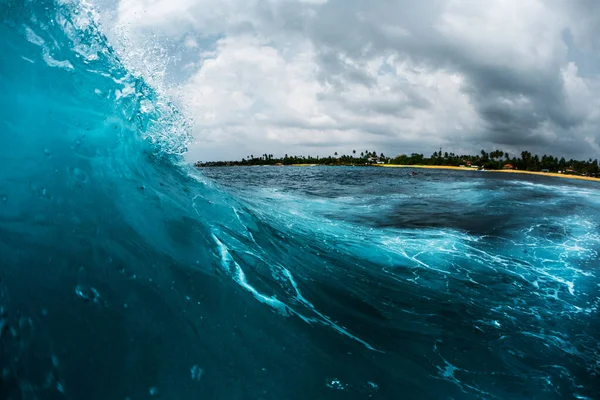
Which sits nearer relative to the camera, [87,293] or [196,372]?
[196,372]

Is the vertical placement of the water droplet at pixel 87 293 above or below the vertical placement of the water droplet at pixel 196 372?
above

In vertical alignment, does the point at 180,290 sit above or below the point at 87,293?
below

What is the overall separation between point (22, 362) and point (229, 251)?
140 inches

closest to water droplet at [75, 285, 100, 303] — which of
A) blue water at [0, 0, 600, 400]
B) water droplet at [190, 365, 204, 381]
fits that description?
blue water at [0, 0, 600, 400]

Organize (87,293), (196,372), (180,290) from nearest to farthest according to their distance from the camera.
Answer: (196,372), (87,293), (180,290)

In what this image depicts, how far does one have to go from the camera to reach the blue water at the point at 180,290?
11.6 feet

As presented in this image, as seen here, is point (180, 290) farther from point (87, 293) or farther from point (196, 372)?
point (196, 372)

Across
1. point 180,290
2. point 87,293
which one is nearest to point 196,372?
point 180,290

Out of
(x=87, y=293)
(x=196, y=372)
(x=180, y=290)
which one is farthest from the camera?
(x=180, y=290)

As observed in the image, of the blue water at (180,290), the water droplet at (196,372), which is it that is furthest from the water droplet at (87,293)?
the water droplet at (196,372)

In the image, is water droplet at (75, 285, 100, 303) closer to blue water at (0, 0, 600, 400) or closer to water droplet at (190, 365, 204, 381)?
blue water at (0, 0, 600, 400)

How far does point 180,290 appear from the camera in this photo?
4680 millimetres

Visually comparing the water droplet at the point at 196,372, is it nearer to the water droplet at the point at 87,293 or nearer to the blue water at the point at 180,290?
the blue water at the point at 180,290

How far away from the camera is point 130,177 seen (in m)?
6.73
